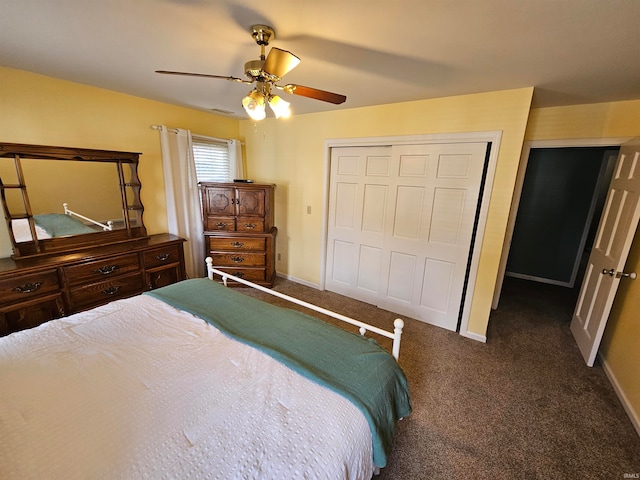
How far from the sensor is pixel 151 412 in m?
0.97

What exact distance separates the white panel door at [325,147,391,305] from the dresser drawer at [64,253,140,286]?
2185 mm

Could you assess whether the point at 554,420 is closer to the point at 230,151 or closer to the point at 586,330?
the point at 586,330

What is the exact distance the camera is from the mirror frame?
6.70ft

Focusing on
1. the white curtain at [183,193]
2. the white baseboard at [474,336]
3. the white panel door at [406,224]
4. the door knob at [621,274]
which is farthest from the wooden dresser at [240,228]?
the door knob at [621,274]

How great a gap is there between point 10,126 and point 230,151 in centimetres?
A: 210

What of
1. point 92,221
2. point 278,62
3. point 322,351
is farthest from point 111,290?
point 278,62

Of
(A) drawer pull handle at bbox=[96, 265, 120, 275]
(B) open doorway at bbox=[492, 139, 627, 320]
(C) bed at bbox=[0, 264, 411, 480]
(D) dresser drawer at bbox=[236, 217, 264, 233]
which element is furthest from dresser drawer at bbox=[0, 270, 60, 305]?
Answer: (B) open doorway at bbox=[492, 139, 627, 320]

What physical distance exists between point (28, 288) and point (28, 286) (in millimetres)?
15

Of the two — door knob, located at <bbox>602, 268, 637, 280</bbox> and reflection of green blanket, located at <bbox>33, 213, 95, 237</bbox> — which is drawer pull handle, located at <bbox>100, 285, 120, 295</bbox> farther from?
door knob, located at <bbox>602, 268, 637, 280</bbox>

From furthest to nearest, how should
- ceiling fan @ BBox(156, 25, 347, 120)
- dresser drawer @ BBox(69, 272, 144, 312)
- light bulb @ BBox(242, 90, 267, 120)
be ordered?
dresser drawer @ BBox(69, 272, 144, 312)
light bulb @ BBox(242, 90, 267, 120)
ceiling fan @ BBox(156, 25, 347, 120)

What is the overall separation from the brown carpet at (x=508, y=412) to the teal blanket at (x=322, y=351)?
525 millimetres

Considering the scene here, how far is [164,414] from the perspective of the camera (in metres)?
0.96

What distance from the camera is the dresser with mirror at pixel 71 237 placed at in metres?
1.99

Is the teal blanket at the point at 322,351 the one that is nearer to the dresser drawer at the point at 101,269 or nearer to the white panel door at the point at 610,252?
the dresser drawer at the point at 101,269
